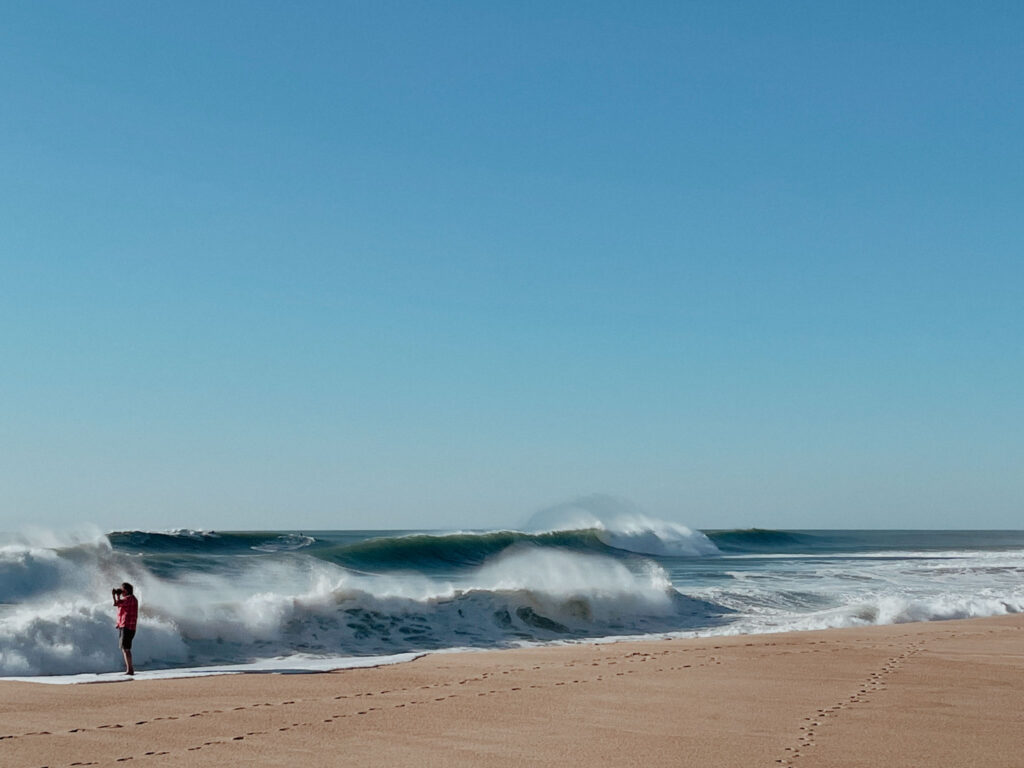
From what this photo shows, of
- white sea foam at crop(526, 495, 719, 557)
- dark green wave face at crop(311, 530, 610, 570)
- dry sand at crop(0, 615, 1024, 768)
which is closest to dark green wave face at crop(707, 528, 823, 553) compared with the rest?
white sea foam at crop(526, 495, 719, 557)

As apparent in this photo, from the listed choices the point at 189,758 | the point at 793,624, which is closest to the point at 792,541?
the point at 793,624

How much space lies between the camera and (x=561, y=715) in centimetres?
797

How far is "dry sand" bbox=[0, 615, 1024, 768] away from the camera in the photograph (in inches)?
257

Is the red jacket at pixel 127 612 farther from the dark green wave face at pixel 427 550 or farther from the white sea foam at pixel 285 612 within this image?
the dark green wave face at pixel 427 550

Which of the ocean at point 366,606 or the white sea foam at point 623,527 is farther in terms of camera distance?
the white sea foam at point 623,527

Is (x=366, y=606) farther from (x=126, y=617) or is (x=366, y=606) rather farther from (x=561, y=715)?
(x=561, y=715)

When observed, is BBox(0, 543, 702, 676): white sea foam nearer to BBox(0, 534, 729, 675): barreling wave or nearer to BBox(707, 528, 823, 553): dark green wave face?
BBox(0, 534, 729, 675): barreling wave

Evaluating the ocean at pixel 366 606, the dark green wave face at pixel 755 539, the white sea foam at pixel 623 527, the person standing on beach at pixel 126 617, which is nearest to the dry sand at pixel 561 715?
the person standing on beach at pixel 126 617

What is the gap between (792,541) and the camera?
76.8 metres

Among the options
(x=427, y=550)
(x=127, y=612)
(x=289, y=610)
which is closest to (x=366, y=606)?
(x=289, y=610)

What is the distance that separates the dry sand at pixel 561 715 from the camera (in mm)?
6520

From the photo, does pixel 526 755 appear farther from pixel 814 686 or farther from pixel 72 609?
pixel 72 609

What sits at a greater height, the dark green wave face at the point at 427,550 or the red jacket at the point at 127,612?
the red jacket at the point at 127,612

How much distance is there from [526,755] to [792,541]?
73.9 metres
